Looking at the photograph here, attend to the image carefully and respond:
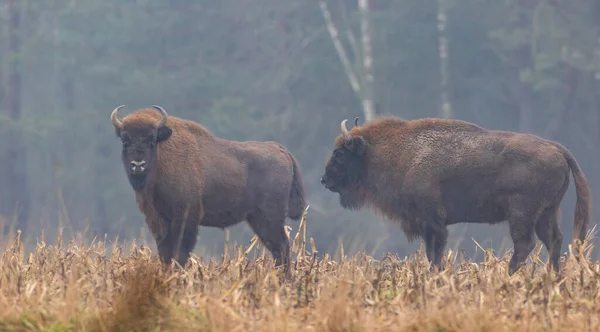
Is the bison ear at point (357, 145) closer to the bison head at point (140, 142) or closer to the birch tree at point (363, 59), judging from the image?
the bison head at point (140, 142)

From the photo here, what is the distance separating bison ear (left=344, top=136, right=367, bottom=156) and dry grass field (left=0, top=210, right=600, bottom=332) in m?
2.82

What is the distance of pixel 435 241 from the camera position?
35.1 ft

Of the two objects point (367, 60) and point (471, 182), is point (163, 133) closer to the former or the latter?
point (471, 182)

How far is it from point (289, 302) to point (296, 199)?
427 centimetres

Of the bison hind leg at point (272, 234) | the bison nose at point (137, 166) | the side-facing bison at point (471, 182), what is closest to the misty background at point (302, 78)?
the bison hind leg at point (272, 234)

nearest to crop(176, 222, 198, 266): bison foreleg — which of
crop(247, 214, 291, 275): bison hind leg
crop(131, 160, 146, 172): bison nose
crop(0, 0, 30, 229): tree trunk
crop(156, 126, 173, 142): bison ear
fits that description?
crop(131, 160, 146, 172): bison nose

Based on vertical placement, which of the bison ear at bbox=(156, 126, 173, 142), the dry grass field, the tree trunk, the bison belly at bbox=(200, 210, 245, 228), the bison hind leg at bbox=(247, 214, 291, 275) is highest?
the bison ear at bbox=(156, 126, 173, 142)

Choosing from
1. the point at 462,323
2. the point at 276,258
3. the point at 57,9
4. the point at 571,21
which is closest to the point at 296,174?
the point at 276,258

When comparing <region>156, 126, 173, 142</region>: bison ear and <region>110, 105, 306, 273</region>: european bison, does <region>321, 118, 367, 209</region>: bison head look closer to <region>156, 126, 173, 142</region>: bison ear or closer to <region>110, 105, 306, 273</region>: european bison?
<region>110, 105, 306, 273</region>: european bison

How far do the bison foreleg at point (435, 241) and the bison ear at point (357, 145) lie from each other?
1.29 metres

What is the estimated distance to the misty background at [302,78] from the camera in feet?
103

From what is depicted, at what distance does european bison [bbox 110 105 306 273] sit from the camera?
411 inches

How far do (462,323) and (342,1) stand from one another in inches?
1133

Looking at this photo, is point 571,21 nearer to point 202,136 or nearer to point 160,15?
point 160,15
